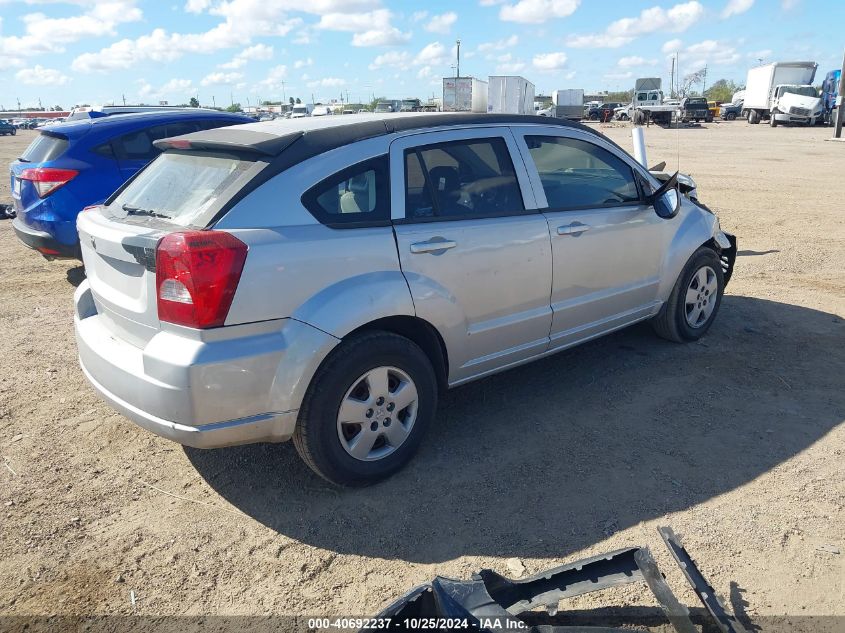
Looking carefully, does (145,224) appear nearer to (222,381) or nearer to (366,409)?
(222,381)

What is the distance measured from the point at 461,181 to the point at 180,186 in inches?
58.8

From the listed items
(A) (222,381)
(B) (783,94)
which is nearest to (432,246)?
(A) (222,381)

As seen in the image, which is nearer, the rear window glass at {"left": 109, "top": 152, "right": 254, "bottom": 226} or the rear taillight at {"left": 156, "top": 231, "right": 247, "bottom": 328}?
the rear taillight at {"left": 156, "top": 231, "right": 247, "bottom": 328}

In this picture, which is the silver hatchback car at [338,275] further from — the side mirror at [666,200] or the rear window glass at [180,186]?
the side mirror at [666,200]

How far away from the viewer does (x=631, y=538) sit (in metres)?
3.08

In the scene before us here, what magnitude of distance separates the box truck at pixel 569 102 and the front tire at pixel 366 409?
177 feet

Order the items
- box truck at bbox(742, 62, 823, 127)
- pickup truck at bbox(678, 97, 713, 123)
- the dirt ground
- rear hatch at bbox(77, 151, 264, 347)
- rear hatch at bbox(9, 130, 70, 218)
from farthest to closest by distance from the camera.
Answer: pickup truck at bbox(678, 97, 713, 123), box truck at bbox(742, 62, 823, 127), rear hatch at bbox(9, 130, 70, 218), rear hatch at bbox(77, 151, 264, 347), the dirt ground

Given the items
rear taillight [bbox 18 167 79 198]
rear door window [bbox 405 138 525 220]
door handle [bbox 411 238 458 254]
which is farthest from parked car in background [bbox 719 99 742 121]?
door handle [bbox 411 238 458 254]

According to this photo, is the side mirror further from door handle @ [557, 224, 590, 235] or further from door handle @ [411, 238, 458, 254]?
door handle @ [411, 238, 458, 254]

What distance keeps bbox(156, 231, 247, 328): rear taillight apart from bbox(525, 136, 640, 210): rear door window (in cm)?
208

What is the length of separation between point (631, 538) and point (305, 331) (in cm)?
174

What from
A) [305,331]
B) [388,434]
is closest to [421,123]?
[305,331]

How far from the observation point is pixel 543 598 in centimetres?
248

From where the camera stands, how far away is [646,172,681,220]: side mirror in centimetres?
475
